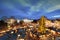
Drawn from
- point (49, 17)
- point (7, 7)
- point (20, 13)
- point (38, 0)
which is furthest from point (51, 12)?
point (7, 7)

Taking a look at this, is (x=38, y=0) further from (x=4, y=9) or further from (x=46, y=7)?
(x=4, y=9)

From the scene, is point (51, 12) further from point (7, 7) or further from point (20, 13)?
point (7, 7)

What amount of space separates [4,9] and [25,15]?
0.36m

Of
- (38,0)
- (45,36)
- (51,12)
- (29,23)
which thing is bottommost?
(45,36)

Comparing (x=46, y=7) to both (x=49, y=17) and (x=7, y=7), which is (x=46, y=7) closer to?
(x=49, y=17)

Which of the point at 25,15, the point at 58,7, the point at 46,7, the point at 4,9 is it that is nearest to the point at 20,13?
the point at 25,15

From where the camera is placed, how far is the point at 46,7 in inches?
106

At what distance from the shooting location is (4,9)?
2.66 metres

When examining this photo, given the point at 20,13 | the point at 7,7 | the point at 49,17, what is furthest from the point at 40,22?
the point at 7,7

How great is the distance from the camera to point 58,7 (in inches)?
106

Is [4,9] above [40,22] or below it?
above

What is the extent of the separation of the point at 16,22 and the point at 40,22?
0.39m

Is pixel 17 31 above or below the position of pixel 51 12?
below

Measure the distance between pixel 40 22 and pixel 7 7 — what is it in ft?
1.97
